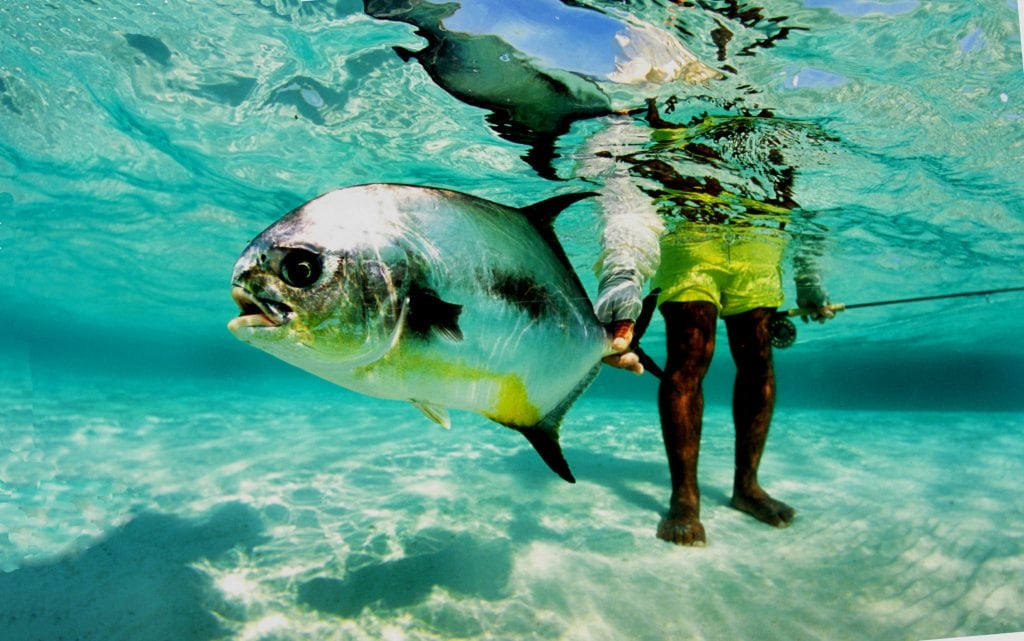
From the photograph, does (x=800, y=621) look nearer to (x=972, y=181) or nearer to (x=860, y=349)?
(x=972, y=181)

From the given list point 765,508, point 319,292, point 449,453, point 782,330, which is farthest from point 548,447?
point 449,453

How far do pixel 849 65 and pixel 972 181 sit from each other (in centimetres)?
507

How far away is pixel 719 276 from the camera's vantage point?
4578 mm

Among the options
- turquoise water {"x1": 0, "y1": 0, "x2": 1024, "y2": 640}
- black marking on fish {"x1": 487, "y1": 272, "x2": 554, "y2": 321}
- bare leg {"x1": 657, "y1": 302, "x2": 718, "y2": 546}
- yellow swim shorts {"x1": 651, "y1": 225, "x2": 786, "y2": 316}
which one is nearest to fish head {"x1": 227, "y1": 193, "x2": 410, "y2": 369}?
black marking on fish {"x1": 487, "y1": 272, "x2": 554, "y2": 321}

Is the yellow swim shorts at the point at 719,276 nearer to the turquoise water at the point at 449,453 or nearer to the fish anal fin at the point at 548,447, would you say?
the turquoise water at the point at 449,453

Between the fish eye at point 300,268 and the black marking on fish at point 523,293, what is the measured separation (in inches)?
21.3

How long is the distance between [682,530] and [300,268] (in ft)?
12.0

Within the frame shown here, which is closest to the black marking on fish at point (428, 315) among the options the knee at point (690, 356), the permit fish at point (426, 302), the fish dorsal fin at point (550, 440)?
the permit fish at point (426, 302)

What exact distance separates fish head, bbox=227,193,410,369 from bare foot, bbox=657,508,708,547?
Result: 11.1ft

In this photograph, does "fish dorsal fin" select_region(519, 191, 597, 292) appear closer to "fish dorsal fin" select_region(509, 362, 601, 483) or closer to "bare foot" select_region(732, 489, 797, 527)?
"fish dorsal fin" select_region(509, 362, 601, 483)

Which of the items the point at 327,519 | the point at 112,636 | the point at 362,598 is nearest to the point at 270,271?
the point at 362,598

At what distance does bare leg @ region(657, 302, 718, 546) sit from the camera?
4.00m

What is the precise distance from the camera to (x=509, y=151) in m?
6.73

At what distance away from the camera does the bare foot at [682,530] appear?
391 cm
